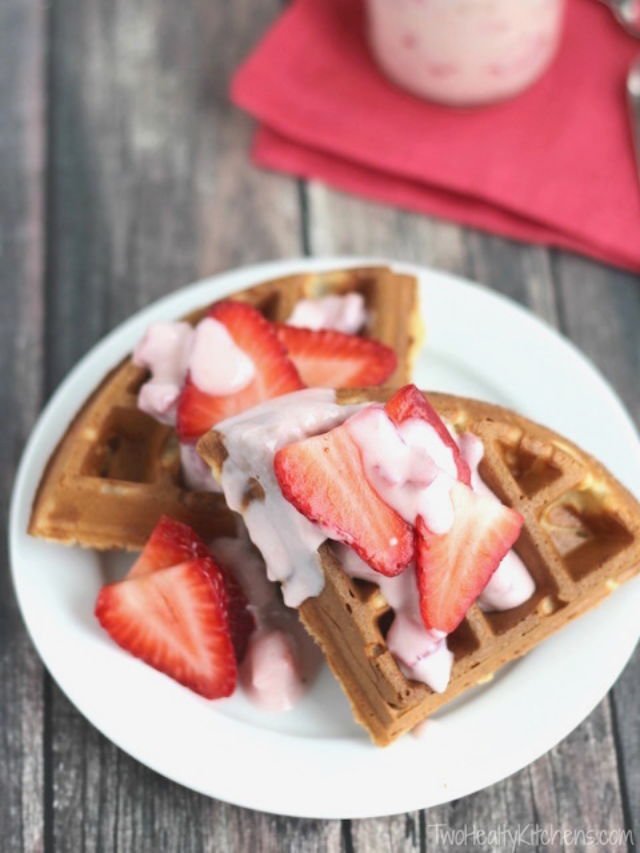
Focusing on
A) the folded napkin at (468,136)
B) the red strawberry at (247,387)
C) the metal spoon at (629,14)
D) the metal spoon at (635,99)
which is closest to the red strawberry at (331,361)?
the red strawberry at (247,387)

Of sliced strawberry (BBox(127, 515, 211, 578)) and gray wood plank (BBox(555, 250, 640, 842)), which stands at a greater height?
gray wood plank (BBox(555, 250, 640, 842))

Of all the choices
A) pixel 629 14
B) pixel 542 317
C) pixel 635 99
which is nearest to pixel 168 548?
pixel 542 317

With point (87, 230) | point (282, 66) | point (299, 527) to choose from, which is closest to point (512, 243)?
point (282, 66)

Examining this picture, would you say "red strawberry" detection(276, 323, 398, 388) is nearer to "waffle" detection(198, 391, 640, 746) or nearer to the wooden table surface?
"waffle" detection(198, 391, 640, 746)

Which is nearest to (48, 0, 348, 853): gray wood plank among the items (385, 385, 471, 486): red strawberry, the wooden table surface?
the wooden table surface

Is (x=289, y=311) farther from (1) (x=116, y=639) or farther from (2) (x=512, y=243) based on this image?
(2) (x=512, y=243)

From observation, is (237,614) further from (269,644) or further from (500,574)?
(500,574)
